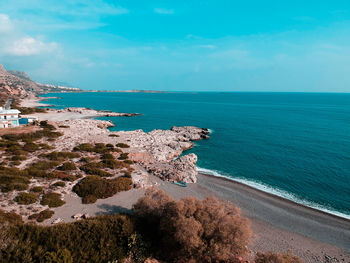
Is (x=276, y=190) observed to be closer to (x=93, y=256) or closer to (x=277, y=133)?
(x=93, y=256)

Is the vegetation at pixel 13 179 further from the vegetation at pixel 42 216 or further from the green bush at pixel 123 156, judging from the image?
the green bush at pixel 123 156

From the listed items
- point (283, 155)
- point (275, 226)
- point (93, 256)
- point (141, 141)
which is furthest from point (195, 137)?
point (93, 256)

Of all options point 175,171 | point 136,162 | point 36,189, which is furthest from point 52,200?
point 175,171

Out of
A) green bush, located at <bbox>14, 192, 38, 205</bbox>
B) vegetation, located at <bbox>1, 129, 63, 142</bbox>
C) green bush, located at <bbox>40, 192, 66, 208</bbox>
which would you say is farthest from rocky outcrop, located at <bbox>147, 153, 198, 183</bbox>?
vegetation, located at <bbox>1, 129, 63, 142</bbox>

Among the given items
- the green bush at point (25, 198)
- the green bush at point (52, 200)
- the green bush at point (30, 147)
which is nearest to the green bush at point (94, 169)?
the green bush at point (52, 200)

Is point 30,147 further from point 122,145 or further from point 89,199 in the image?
point 89,199
